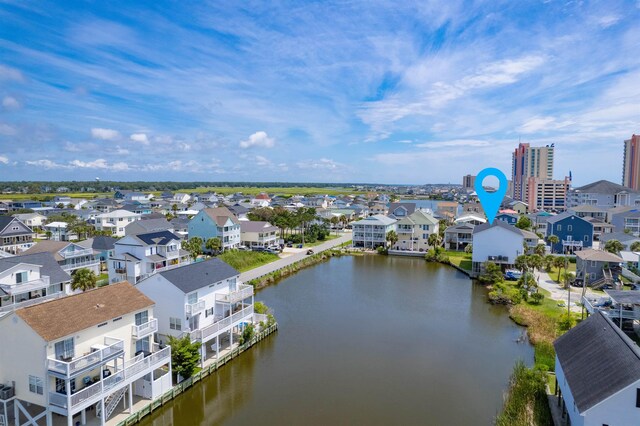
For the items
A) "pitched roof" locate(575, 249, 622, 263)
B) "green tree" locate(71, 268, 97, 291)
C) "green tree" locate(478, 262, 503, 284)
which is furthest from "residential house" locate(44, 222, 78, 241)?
"pitched roof" locate(575, 249, 622, 263)

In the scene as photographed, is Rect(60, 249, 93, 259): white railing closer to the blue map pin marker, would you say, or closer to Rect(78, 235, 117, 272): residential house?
Rect(78, 235, 117, 272): residential house

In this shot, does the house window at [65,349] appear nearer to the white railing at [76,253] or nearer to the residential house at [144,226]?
the white railing at [76,253]

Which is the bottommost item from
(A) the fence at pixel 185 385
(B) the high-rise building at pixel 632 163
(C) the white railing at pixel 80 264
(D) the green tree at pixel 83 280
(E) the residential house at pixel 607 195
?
(A) the fence at pixel 185 385

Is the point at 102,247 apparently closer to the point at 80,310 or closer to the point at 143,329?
the point at 143,329

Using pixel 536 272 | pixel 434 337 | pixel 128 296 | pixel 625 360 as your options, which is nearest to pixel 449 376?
pixel 434 337

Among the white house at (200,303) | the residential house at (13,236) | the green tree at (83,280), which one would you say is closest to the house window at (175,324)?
the white house at (200,303)

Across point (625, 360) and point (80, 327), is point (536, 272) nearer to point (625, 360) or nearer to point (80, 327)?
point (625, 360)
